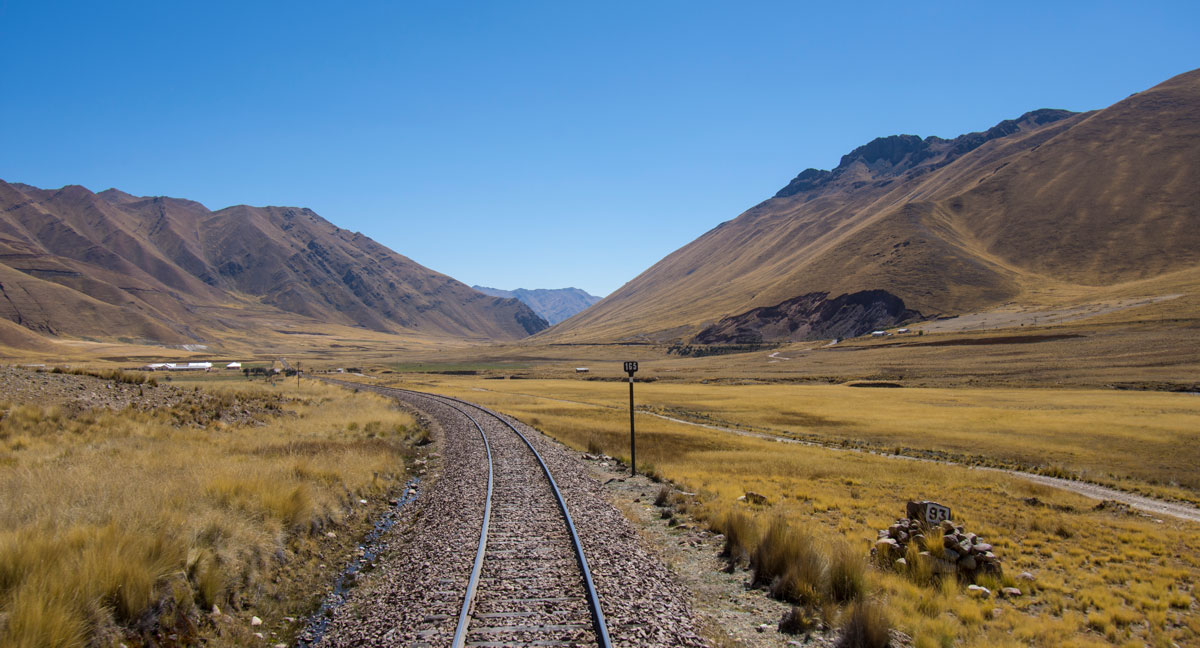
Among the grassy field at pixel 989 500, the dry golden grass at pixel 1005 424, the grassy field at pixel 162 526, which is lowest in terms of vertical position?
the dry golden grass at pixel 1005 424

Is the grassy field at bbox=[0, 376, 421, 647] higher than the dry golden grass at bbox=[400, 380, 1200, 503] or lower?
higher

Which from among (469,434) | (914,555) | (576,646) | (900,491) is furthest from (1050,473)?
(576,646)

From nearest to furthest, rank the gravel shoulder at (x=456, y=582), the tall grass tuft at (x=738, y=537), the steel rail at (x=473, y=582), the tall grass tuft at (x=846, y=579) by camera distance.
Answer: the steel rail at (x=473, y=582) → the gravel shoulder at (x=456, y=582) → the tall grass tuft at (x=846, y=579) → the tall grass tuft at (x=738, y=537)

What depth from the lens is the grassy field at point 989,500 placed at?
8281 millimetres

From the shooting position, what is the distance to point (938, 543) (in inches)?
389

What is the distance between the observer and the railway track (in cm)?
655

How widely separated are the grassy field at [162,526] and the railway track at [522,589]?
2.31 m

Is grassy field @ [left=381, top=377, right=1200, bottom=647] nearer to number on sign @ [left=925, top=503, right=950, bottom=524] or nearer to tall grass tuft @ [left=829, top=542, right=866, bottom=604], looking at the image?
tall grass tuft @ [left=829, top=542, right=866, bottom=604]

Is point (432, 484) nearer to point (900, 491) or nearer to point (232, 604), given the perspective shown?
point (232, 604)

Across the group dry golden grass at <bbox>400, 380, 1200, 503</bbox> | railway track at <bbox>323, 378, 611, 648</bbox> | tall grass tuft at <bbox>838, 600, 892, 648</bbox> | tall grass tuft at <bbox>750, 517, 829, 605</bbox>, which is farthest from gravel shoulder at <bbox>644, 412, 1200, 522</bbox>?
railway track at <bbox>323, 378, 611, 648</bbox>

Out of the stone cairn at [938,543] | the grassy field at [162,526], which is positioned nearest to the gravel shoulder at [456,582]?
the grassy field at [162,526]

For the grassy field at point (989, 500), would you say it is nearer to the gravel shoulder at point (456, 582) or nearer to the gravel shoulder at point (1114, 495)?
the gravel shoulder at point (1114, 495)

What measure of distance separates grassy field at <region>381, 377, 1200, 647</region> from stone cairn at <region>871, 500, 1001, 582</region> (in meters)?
0.40

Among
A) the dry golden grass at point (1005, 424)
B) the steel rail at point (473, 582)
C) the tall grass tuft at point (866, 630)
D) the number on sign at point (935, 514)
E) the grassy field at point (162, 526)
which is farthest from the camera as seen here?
the dry golden grass at point (1005, 424)
